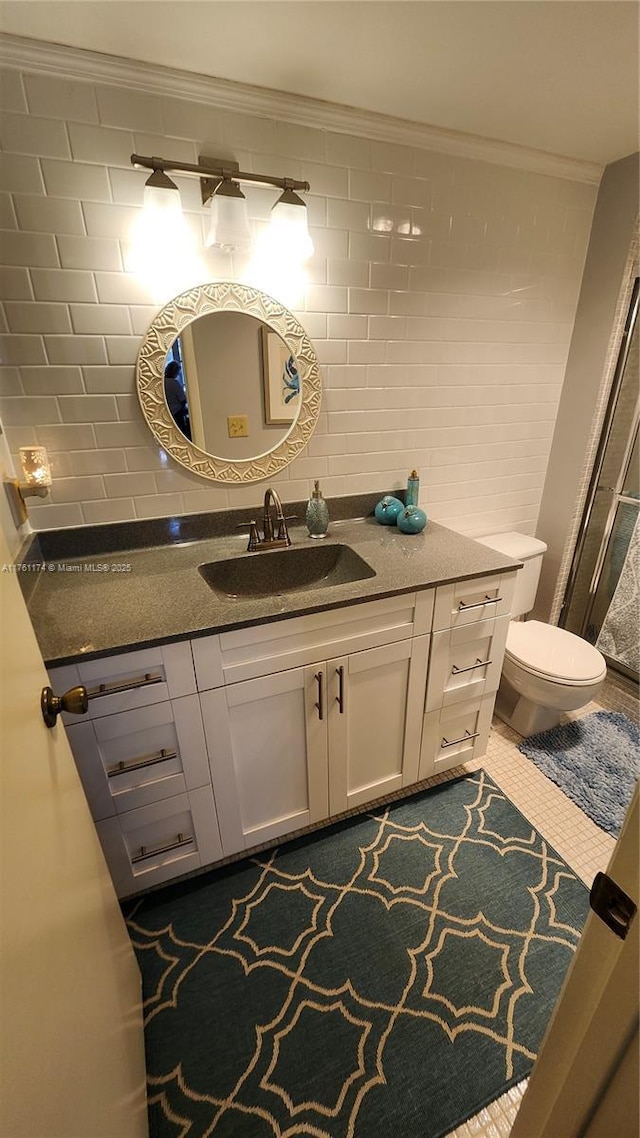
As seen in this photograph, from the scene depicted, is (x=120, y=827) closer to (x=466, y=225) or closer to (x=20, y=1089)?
(x=20, y=1089)

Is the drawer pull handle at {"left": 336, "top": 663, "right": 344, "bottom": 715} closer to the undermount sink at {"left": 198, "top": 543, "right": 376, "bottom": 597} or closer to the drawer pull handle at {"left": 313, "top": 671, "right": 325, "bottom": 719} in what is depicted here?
the drawer pull handle at {"left": 313, "top": 671, "right": 325, "bottom": 719}

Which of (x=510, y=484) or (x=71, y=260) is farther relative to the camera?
(x=510, y=484)

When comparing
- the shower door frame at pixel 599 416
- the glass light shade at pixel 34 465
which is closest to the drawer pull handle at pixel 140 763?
the glass light shade at pixel 34 465

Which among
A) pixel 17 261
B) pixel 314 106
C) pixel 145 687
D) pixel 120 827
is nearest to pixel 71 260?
pixel 17 261

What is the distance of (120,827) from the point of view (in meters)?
1.22

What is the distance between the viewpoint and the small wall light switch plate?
155 cm

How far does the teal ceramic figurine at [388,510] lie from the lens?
1783 millimetres

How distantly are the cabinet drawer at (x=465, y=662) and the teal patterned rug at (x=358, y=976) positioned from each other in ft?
1.45

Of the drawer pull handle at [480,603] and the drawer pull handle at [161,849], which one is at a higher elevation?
the drawer pull handle at [480,603]

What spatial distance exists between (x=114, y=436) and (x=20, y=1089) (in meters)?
1.41

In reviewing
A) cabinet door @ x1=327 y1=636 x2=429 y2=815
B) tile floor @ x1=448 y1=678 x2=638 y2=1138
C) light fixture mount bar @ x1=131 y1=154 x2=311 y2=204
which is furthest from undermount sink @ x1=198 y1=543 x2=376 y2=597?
light fixture mount bar @ x1=131 y1=154 x2=311 y2=204

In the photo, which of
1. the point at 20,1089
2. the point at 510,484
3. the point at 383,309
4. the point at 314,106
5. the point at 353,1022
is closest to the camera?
the point at 20,1089

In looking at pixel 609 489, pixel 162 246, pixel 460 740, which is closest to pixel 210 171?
pixel 162 246

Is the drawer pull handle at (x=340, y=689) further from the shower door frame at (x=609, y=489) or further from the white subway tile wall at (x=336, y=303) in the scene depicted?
the shower door frame at (x=609, y=489)
